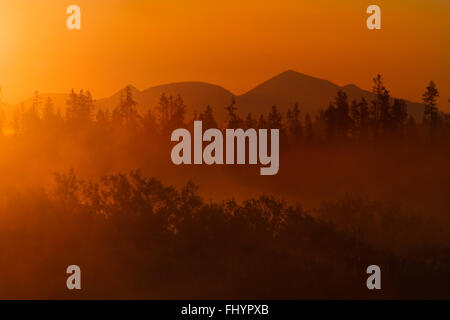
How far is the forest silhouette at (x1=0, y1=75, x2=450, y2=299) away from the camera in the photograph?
A: 74.4ft

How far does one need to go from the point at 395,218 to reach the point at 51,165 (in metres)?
13.9

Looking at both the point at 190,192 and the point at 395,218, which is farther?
the point at 395,218

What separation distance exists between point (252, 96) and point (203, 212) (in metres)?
4.82

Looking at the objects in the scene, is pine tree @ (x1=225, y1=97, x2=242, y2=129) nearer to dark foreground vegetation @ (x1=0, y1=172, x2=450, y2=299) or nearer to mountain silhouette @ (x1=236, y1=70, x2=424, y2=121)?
mountain silhouette @ (x1=236, y1=70, x2=424, y2=121)

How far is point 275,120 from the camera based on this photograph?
94.0ft

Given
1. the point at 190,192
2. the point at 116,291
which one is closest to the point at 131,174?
the point at 190,192

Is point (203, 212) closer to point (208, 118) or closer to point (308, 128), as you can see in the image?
point (208, 118)

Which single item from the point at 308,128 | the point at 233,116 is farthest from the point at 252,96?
the point at 308,128

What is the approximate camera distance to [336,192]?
28.7m

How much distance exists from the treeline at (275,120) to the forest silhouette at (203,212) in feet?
0.32

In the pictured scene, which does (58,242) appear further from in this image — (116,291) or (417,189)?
(417,189)

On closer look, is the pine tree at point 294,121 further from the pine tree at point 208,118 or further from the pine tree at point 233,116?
the pine tree at point 208,118

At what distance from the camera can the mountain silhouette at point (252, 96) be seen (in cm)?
2531

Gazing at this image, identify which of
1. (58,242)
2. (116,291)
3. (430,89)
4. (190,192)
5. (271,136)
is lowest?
(116,291)
